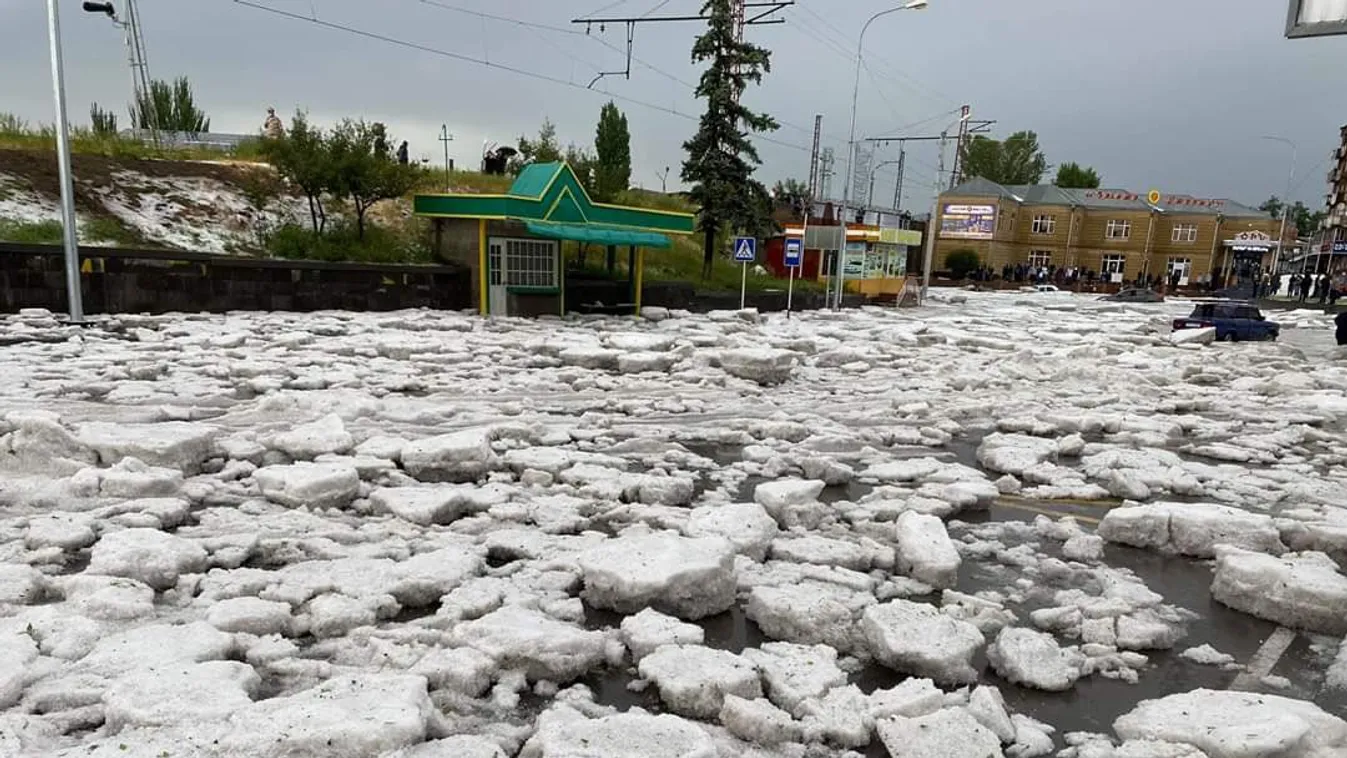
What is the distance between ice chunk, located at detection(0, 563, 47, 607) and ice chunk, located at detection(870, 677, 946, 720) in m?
4.23

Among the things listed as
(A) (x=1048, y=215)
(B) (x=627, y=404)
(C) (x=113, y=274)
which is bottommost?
(B) (x=627, y=404)

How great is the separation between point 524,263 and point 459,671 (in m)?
17.8

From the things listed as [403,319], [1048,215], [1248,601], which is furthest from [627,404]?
[1048,215]

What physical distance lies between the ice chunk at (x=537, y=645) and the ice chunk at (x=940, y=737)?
1.39 m

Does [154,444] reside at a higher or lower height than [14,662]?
higher

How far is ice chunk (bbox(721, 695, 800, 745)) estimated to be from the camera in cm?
314

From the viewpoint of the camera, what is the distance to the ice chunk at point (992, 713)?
10.6 ft

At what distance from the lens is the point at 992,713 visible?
10.8 feet

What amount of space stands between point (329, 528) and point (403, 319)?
508 inches

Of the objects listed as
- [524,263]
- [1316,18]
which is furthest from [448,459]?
[524,263]

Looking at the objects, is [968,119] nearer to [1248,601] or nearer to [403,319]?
[403,319]

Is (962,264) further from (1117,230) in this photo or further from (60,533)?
(60,533)

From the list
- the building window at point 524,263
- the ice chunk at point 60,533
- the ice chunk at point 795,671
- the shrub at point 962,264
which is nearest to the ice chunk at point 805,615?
the ice chunk at point 795,671

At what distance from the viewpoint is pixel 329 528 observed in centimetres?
516
